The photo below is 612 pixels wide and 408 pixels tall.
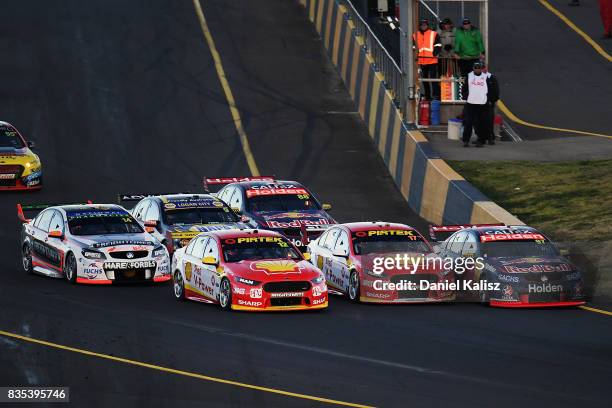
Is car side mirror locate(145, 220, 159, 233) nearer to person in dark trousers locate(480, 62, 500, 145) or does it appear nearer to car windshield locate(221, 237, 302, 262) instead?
car windshield locate(221, 237, 302, 262)

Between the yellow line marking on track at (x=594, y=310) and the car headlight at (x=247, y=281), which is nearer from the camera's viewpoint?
the yellow line marking on track at (x=594, y=310)

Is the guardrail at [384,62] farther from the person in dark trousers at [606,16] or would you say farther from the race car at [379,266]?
the race car at [379,266]

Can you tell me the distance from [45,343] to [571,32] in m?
32.5

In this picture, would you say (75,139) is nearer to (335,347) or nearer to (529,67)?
(529,67)

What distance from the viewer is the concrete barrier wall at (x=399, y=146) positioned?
30.4 m

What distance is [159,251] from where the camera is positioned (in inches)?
1037

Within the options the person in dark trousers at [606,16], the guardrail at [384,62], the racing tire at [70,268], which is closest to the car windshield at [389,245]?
the racing tire at [70,268]

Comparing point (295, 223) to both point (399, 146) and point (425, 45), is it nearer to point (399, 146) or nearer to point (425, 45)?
point (399, 146)

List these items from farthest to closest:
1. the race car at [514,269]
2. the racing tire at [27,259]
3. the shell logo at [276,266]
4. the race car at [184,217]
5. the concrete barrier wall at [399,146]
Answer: the concrete barrier wall at [399,146]
the race car at [184,217]
the racing tire at [27,259]
the shell logo at [276,266]
the race car at [514,269]

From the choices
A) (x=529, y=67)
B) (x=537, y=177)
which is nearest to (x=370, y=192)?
(x=537, y=177)

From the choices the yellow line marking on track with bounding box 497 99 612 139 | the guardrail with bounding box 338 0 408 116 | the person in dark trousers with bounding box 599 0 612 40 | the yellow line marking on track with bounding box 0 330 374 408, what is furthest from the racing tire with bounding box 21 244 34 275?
the person in dark trousers with bounding box 599 0 612 40

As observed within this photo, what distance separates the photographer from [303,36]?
50125 millimetres

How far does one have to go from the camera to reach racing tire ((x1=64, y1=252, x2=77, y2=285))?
85.5 feet

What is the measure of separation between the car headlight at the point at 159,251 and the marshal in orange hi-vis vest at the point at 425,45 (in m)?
13.6
